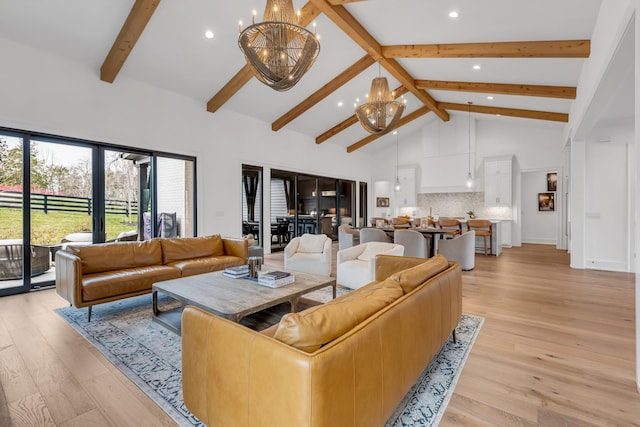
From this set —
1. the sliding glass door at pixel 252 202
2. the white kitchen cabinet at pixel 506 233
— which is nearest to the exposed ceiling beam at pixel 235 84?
the sliding glass door at pixel 252 202

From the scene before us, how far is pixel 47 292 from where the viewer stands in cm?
416

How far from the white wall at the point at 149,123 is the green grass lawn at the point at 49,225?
47.0 inches

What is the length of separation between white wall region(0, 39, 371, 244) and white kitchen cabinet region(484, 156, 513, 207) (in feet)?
18.2

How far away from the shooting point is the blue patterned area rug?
1726 millimetres

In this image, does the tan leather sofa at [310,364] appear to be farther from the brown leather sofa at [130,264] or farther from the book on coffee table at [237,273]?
the brown leather sofa at [130,264]

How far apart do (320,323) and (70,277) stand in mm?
3208

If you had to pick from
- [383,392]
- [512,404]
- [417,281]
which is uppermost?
[417,281]

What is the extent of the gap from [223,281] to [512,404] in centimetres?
251

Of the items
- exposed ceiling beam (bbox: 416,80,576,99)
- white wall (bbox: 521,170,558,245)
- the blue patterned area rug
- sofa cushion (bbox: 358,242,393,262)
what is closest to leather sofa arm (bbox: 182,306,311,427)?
the blue patterned area rug

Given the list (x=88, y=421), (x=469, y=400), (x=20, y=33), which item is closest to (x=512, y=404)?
(x=469, y=400)

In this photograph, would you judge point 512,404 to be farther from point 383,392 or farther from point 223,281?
point 223,281

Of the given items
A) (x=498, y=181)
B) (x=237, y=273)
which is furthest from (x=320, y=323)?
(x=498, y=181)

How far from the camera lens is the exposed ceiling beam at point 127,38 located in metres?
3.68

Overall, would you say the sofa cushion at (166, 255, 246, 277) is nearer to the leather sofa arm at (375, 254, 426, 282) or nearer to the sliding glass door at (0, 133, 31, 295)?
the sliding glass door at (0, 133, 31, 295)
